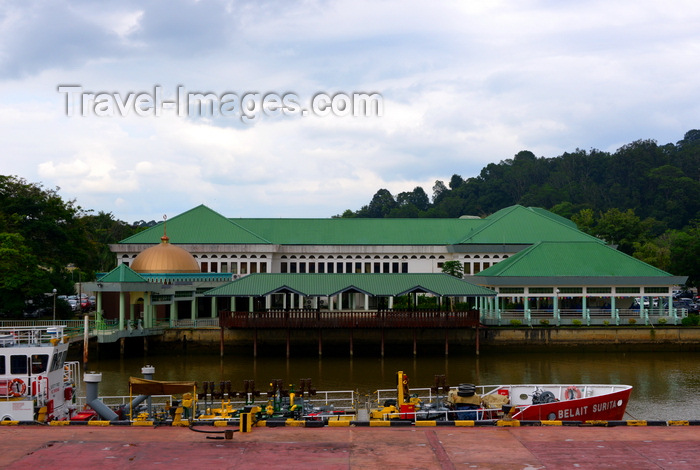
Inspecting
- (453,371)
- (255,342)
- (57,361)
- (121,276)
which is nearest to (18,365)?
(57,361)

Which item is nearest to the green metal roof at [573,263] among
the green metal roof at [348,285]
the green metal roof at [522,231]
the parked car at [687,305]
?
the green metal roof at [348,285]

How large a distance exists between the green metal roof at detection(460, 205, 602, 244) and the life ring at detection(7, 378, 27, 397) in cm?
5417

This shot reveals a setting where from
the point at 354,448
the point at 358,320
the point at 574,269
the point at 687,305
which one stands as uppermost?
the point at 574,269

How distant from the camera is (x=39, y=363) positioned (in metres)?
27.7

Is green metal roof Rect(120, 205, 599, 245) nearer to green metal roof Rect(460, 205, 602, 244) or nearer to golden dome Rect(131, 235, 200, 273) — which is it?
green metal roof Rect(460, 205, 602, 244)

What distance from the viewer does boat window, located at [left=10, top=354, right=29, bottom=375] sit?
90.9 feet

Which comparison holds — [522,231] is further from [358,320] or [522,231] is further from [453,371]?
[453,371]

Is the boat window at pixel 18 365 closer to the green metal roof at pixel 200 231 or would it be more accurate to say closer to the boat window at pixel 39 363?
the boat window at pixel 39 363

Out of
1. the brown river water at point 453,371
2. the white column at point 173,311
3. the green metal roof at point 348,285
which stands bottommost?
the brown river water at point 453,371

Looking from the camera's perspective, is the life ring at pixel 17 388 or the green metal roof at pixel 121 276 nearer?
the life ring at pixel 17 388

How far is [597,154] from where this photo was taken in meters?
189

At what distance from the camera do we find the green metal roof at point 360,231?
75938mm

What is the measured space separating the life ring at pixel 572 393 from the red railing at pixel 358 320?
22051 mm

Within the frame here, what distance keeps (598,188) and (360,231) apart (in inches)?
4259
